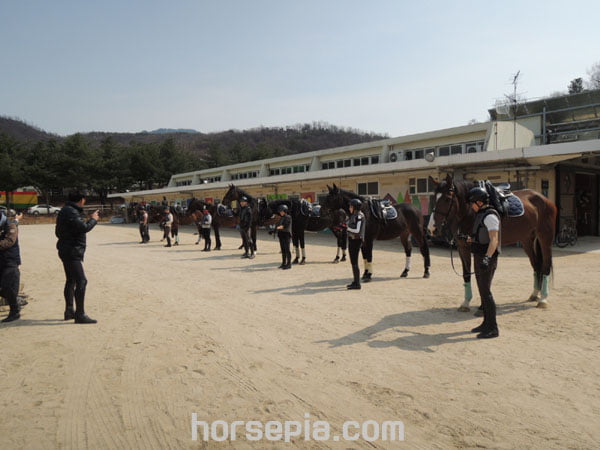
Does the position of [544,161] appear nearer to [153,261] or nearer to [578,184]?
[578,184]

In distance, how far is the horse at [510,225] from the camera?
5633mm

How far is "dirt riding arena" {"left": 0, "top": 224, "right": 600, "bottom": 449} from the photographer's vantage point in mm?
2996

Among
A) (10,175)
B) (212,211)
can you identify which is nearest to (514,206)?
(212,211)

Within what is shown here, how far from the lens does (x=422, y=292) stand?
738cm

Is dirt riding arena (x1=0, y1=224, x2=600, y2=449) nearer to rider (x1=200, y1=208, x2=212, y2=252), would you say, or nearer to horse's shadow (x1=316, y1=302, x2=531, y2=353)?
horse's shadow (x1=316, y1=302, x2=531, y2=353)

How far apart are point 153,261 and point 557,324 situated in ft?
36.5

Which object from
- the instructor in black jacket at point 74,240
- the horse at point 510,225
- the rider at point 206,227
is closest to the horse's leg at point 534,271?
the horse at point 510,225

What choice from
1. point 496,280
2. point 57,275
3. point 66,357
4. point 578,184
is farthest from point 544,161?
point 57,275

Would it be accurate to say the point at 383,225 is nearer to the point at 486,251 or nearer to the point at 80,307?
the point at 486,251

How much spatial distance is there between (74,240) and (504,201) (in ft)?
21.7

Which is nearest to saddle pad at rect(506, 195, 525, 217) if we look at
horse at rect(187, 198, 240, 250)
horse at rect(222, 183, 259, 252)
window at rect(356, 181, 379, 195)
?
horse at rect(222, 183, 259, 252)

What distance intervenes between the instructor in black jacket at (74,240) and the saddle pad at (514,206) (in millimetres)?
6358

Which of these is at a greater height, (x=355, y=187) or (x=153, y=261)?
(x=355, y=187)
